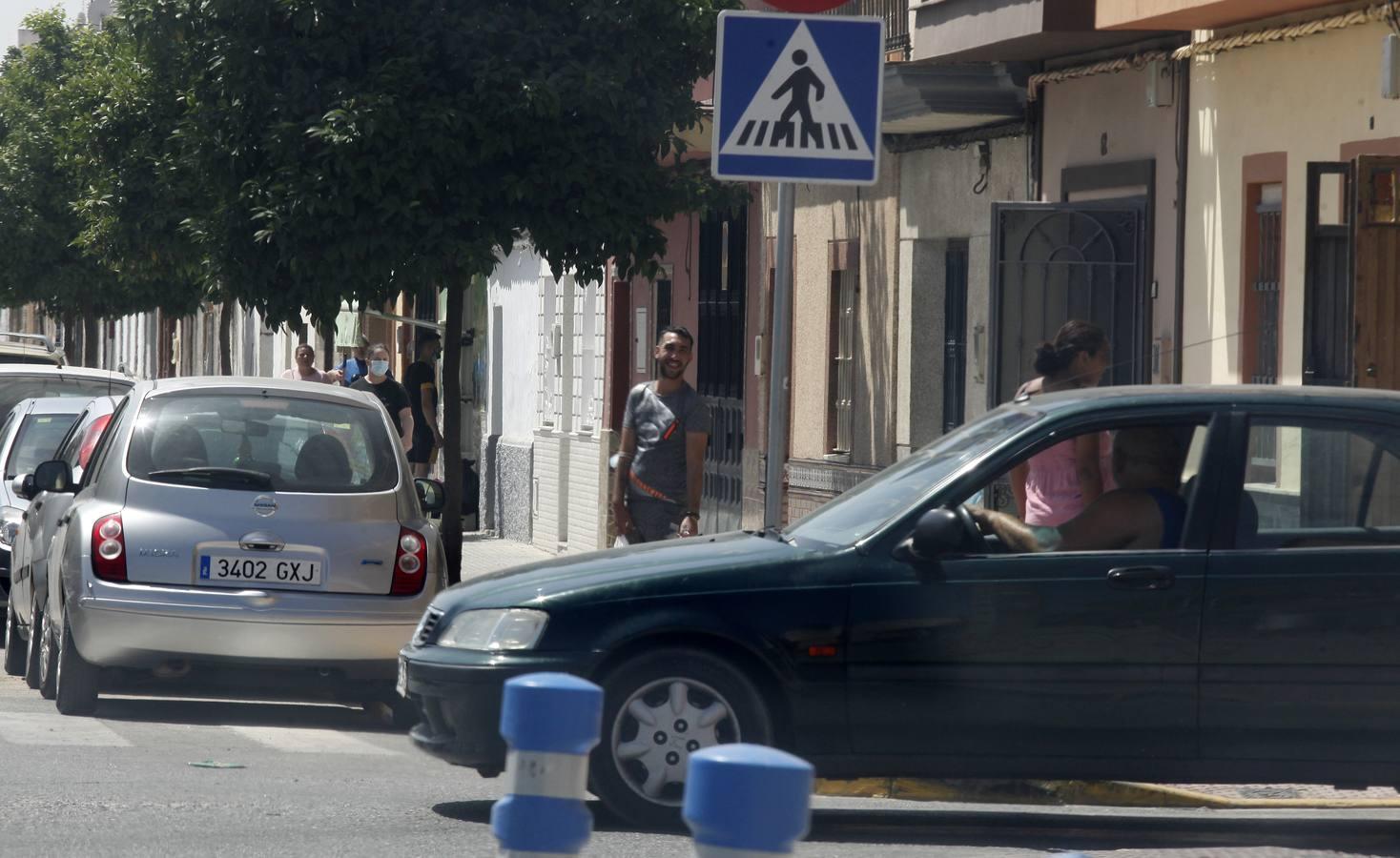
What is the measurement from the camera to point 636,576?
7.47 m

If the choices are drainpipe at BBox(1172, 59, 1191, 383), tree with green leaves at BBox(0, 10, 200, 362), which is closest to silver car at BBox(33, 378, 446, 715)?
drainpipe at BBox(1172, 59, 1191, 383)

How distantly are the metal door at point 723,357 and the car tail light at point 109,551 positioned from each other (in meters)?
11.2

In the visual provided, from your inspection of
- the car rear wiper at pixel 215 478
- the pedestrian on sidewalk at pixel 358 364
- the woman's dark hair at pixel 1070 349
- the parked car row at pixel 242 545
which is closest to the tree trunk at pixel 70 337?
the pedestrian on sidewalk at pixel 358 364

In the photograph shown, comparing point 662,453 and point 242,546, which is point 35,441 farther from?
point 242,546

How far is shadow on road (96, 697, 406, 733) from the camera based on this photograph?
10773 millimetres

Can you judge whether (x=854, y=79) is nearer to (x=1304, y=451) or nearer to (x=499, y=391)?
(x=1304, y=451)

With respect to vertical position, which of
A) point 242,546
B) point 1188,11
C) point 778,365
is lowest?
point 242,546

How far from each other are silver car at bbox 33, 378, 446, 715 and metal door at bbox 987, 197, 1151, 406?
5.62 m

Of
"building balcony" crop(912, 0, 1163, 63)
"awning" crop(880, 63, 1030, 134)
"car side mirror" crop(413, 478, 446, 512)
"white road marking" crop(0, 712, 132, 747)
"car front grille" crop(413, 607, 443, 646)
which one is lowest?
"white road marking" crop(0, 712, 132, 747)

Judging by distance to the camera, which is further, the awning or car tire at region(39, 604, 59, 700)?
the awning

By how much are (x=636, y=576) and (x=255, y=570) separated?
3.46m

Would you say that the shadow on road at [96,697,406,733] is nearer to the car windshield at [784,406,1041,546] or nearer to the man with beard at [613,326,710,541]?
the man with beard at [613,326,710,541]

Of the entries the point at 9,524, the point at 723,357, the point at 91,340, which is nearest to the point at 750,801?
the point at 9,524

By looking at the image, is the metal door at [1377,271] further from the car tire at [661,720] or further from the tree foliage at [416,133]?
the tree foliage at [416,133]
